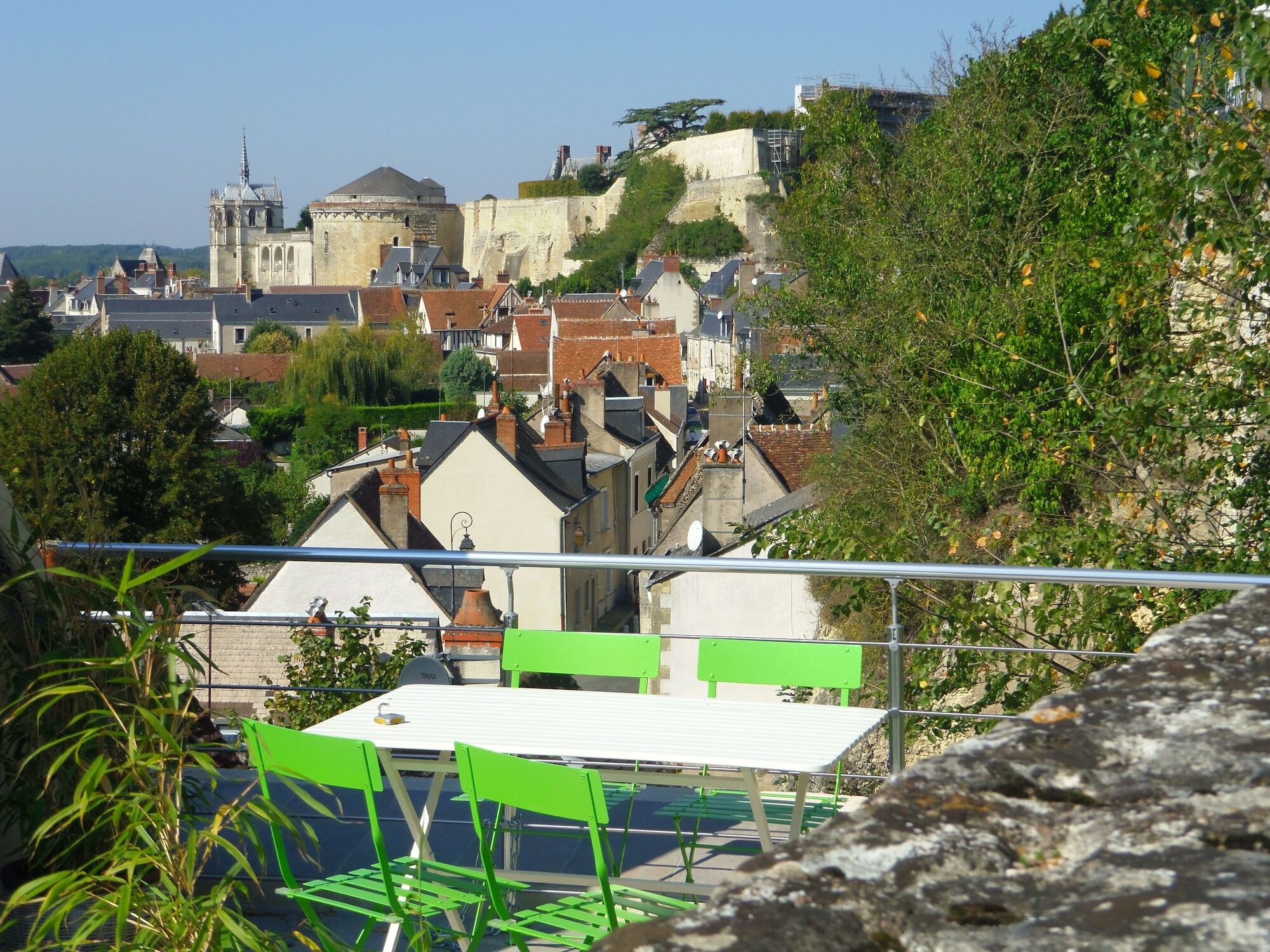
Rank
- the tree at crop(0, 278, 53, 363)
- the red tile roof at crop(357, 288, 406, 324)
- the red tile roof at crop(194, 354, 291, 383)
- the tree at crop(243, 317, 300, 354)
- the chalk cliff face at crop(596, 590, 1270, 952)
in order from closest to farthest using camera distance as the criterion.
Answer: the chalk cliff face at crop(596, 590, 1270, 952)
the red tile roof at crop(194, 354, 291, 383)
the tree at crop(0, 278, 53, 363)
the tree at crop(243, 317, 300, 354)
the red tile roof at crop(357, 288, 406, 324)

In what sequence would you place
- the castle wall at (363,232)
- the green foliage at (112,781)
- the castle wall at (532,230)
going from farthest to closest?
the castle wall at (363,232), the castle wall at (532,230), the green foliage at (112,781)

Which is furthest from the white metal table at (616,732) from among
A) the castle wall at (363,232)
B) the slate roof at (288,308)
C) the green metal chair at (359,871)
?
the castle wall at (363,232)

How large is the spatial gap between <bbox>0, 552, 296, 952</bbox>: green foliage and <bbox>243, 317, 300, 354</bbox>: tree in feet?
235

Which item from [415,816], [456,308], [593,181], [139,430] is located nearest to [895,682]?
[415,816]

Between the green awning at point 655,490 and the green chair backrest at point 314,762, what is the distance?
28.2 m

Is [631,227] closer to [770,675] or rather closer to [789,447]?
[789,447]

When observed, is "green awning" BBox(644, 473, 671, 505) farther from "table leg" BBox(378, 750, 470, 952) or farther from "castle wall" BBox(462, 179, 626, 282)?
"castle wall" BBox(462, 179, 626, 282)

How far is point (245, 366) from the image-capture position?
67.0m

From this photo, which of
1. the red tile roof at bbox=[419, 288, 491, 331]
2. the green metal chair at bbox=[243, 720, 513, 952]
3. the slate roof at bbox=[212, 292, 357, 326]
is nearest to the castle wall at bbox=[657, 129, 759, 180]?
the red tile roof at bbox=[419, 288, 491, 331]

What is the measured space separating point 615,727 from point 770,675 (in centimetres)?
67

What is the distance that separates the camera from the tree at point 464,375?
2404 inches

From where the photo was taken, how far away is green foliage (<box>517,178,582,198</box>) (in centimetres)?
9194

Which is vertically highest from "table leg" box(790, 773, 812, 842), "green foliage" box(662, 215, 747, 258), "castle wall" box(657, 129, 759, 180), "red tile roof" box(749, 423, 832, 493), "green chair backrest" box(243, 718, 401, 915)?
"castle wall" box(657, 129, 759, 180)

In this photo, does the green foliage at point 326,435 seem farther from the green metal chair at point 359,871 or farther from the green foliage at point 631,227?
the green metal chair at point 359,871
